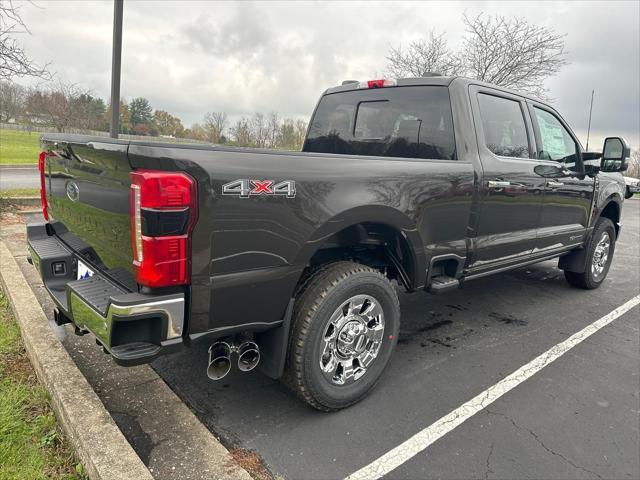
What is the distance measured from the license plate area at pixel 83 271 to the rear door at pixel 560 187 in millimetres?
3650

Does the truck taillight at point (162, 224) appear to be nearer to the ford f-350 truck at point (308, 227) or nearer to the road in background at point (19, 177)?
the ford f-350 truck at point (308, 227)

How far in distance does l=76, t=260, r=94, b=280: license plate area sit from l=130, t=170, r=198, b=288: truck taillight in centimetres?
74

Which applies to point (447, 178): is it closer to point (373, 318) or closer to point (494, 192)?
point (494, 192)

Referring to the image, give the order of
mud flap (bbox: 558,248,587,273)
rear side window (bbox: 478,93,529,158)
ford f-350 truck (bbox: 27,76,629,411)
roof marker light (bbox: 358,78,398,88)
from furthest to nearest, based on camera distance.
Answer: mud flap (bbox: 558,248,587,273) → roof marker light (bbox: 358,78,398,88) → rear side window (bbox: 478,93,529,158) → ford f-350 truck (bbox: 27,76,629,411)

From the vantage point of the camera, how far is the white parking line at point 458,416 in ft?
7.88

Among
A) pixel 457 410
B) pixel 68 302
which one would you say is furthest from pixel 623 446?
pixel 68 302

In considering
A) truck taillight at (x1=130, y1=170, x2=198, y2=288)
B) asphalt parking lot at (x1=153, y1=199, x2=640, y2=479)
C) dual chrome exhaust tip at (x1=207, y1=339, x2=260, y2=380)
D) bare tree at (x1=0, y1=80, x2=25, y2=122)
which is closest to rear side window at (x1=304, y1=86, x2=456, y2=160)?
asphalt parking lot at (x1=153, y1=199, x2=640, y2=479)

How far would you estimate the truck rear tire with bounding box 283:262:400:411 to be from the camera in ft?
8.39

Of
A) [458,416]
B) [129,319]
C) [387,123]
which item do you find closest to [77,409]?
[129,319]

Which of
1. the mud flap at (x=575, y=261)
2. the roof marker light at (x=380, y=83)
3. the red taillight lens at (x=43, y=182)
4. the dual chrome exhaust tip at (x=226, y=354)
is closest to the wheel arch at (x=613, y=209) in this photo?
the mud flap at (x=575, y=261)

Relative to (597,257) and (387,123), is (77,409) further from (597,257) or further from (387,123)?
(597,257)

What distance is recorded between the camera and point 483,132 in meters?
3.62

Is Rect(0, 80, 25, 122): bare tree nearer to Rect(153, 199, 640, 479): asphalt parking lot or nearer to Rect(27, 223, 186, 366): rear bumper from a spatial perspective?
Rect(27, 223, 186, 366): rear bumper

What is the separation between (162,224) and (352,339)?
1.37 m
